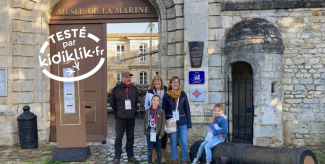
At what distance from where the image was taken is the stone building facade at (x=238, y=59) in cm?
661

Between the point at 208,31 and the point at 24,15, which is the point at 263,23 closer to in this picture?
the point at 208,31

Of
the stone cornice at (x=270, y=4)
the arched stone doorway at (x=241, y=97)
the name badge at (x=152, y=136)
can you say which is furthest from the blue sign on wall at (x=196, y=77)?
the name badge at (x=152, y=136)

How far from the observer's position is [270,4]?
6742 mm

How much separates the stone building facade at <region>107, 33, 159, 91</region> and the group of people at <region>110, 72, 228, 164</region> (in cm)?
2885

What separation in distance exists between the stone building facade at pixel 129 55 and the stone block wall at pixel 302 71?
2755 cm

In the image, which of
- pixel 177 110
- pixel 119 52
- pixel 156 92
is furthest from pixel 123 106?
pixel 119 52

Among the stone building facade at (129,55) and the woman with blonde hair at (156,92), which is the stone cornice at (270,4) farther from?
the stone building facade at (129,55)

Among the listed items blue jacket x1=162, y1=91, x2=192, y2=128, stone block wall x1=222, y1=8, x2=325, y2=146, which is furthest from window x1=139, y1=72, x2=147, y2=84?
blue jacket x1=162, y1=91, x2=192, y2=128

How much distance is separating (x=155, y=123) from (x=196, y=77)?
2.29m

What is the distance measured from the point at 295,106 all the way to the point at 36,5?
22.5 ft

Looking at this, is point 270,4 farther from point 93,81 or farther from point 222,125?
point 93,81

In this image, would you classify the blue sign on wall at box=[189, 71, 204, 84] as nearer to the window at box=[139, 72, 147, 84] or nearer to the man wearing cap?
the man wearing cap

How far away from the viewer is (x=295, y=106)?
269 inches

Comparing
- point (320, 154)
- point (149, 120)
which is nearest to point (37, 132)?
point (149, 120)
